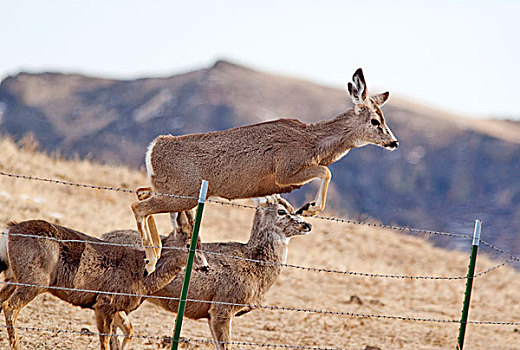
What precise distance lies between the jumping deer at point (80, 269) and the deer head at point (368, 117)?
2581 millimetres

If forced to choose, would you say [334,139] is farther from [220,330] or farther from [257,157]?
[220,330]

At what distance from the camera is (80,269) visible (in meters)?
9.12

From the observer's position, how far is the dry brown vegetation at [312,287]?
1223 cm

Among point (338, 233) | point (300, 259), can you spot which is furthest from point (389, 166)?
point (300, 259)

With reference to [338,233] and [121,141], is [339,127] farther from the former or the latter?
[121,141]

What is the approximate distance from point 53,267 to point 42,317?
9.60 feet

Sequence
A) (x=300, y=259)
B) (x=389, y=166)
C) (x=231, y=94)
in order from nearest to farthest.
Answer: (x=300, y=259)
(x=389, y=166)
(x=231, y=94)

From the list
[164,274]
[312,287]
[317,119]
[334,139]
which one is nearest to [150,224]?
[164,274]

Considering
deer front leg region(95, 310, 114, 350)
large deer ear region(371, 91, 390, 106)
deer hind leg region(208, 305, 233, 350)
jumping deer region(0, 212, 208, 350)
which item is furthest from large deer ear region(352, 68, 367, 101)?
deer front leg region(95, 310, 114, 350)

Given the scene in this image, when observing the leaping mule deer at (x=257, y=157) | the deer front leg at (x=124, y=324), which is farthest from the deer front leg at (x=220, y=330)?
the leaping mule deer at (x=257, y=157)

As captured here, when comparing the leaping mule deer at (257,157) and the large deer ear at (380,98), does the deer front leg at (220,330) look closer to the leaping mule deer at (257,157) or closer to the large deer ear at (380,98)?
the leaping mule deer at (257,157)

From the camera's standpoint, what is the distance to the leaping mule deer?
784 cm

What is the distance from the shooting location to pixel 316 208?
795cm

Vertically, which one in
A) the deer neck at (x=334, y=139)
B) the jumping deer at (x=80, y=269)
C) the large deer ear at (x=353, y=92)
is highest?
the large deer ear at (x=353, y=92)
